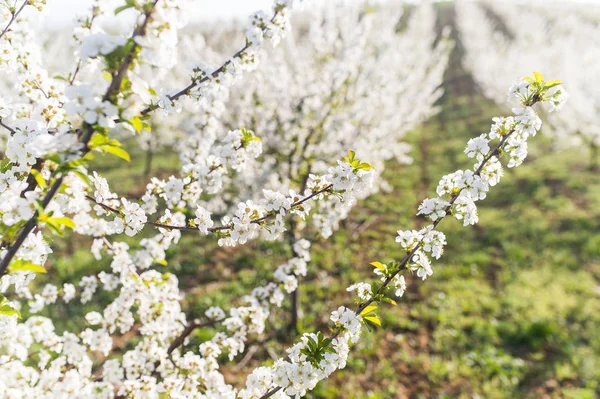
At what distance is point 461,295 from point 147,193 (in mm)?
7321

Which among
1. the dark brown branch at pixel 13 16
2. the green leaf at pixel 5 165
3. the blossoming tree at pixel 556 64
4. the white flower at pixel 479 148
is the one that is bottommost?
the white flower at pixel 479 148

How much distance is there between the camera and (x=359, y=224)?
38.4ft

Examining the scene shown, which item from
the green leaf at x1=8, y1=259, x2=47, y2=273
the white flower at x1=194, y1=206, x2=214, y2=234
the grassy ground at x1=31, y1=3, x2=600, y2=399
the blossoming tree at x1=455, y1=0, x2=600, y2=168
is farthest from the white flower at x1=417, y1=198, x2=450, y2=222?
the blossoming tree at x1=455, y1=0, x2=600, y2=168

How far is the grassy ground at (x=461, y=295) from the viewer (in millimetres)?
6219

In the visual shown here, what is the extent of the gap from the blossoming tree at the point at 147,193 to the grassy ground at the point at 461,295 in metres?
2.97

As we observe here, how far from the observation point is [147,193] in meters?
2.82

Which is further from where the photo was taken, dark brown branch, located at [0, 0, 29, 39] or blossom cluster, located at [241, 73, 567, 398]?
dark brown branch, located at [0, 0, 29, 39]

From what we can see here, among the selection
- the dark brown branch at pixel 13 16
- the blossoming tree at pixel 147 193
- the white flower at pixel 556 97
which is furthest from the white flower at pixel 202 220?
the white flower at pixel 556 97

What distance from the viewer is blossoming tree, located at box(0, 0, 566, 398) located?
158 cm

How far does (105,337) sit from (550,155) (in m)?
21.3

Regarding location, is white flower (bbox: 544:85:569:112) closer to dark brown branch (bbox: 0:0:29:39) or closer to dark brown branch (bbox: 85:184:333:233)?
dark brown branch (bbox: 85:184:333:233)

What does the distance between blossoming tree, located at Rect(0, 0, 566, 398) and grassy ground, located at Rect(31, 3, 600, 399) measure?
2.97 metres

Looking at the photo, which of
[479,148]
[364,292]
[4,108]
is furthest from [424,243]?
[4,108]

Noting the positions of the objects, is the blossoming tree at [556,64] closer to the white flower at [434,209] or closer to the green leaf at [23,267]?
the white flower at [434,209]
